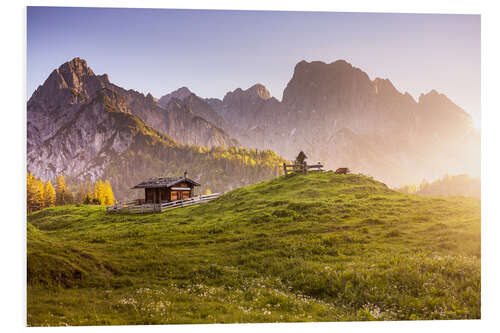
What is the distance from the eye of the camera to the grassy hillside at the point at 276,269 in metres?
10.7

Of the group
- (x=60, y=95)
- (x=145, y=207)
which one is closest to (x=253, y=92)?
(x=145, y=207)

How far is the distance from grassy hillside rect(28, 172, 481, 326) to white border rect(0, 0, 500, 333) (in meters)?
0.57

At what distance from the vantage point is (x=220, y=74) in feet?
69.3

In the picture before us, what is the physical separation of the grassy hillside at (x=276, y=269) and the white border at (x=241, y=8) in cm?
57

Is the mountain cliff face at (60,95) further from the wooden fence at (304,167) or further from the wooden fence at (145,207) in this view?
the wooden fence at (304,167)

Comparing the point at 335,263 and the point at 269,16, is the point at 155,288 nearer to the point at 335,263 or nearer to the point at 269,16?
the point at 335,263

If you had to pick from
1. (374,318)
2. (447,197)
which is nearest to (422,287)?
(374,318)

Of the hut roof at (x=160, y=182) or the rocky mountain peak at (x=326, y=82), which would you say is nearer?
the rocky mountain peak at (x=326, y=82)

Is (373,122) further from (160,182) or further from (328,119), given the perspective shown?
(160,182)

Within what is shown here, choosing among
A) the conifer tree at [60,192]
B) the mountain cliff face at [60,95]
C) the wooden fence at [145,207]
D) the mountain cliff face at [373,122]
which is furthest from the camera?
the conifer tree at [60,192]

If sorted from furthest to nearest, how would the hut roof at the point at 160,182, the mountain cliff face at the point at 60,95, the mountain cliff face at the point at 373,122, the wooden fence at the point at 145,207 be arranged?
1. the hut roof at the point at 160,182
2. the wooden fence at the point at 145,207
3. the mountain cliff face at the point at 373,122
4. the mountain cliff face at the point at 60,95

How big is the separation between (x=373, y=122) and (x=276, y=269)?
109 feet

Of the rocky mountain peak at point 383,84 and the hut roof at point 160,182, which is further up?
the rocky mountain peak at point 383,84

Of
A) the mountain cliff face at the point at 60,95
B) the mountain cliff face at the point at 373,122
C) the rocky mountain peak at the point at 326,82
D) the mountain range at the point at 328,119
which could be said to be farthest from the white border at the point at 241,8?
the rocky mountain peak at the point at 326,82
